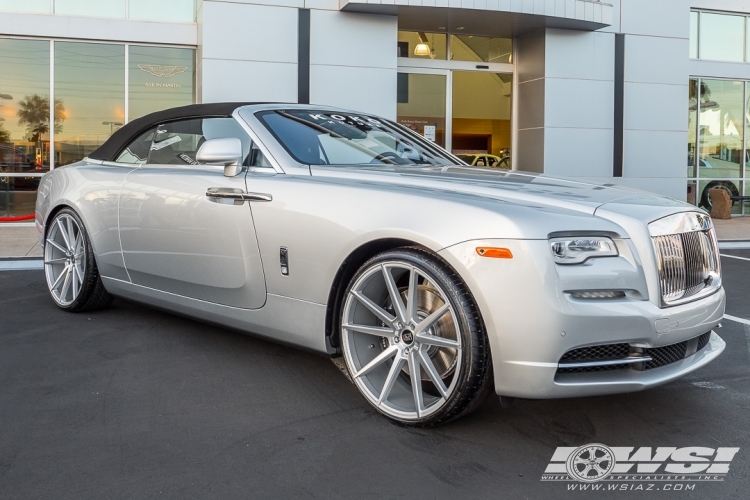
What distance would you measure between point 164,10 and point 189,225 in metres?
10.1

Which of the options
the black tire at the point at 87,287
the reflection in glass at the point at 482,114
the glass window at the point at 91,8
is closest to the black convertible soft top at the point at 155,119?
the black tire at the point at 87,287

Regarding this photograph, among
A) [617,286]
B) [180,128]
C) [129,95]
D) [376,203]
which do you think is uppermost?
[129,95]

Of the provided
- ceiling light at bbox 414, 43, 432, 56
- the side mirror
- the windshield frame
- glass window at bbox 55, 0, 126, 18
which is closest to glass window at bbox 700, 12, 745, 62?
ceiling light at bbox 414, 43, 432, 56

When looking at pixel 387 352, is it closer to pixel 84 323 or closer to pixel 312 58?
pixel 84 323

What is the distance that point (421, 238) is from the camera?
10.1ft

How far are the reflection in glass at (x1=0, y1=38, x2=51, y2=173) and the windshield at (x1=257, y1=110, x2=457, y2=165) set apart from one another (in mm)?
9844

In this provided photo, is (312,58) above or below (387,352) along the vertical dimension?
above

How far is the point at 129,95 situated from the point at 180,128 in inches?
359

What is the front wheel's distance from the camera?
2.96 meters

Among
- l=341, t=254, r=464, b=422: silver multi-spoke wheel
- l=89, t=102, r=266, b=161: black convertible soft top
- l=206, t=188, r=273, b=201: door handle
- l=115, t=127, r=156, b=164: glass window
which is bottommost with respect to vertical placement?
l=341, t=254, r=464, b=422: silver multi-spoke wheel

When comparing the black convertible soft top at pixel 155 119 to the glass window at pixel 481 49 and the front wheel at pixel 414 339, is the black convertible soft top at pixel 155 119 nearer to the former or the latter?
the front wheel at pixel 414 339

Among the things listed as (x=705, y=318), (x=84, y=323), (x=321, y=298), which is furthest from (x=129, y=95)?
(x=705, y=318)

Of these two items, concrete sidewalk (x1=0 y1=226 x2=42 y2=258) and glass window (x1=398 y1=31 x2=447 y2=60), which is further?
glass window (x1=398 y1=31 x2=447 y2=60)

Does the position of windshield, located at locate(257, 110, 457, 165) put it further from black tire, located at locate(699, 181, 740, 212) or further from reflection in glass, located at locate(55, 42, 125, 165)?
black tire, located at locate(699, 181, 740, 212)
